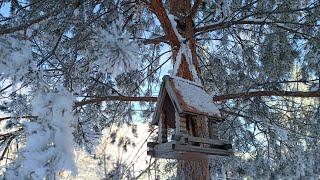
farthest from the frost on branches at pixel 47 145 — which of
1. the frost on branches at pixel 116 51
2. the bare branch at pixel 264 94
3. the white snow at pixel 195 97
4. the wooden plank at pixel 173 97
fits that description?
the bare branch at pixel 264 94

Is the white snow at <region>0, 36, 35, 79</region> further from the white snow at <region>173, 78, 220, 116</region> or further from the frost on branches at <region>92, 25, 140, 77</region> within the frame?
the white snow at <region>173, 78, 220, 116</region>

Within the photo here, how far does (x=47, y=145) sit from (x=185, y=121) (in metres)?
1.17

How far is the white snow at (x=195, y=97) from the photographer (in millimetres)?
3037

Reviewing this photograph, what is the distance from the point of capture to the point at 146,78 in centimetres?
580

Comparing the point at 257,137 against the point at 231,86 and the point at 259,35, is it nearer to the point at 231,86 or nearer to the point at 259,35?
the point at 231,86

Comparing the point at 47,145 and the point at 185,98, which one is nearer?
the point at 47,145

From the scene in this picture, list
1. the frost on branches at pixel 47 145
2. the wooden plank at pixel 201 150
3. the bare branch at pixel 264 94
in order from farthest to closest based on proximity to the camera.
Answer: the bare branch at pixel 264 94
the wooden plank at pixel 201 150
the frost on branches at pixel 47 145

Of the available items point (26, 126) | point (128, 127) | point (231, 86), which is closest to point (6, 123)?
point (128, 127)

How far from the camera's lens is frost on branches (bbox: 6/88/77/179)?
202 cm

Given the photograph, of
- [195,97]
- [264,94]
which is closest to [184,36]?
[264,94]

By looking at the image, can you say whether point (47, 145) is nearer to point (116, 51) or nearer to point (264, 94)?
point (116, 51)

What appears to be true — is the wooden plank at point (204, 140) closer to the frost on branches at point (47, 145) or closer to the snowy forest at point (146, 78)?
the snowy forest at point (146, 78)

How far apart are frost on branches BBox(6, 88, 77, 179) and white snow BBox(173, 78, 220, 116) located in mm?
991

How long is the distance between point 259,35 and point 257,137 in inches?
68.2
